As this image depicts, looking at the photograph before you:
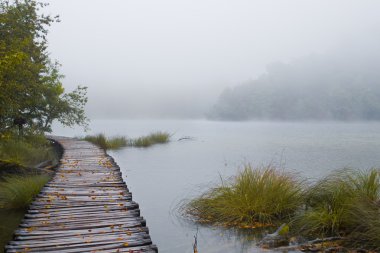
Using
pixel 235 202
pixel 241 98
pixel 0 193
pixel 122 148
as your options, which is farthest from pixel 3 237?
pixel 241 98

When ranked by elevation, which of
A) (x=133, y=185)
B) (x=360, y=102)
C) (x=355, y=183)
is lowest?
(x=133, y=185)

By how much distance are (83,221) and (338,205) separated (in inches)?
197

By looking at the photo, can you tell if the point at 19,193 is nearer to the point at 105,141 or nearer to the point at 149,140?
the point at 105,141

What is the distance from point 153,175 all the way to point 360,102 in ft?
483

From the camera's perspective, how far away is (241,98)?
177000 mm

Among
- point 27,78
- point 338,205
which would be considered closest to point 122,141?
point 27,78

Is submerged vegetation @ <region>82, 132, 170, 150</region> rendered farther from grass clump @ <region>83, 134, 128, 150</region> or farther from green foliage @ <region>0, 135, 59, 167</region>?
green foliage @ <region>0, 135, 59, 167</region>

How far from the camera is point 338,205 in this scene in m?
7.14

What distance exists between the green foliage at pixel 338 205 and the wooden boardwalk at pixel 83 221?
3503 millimetres

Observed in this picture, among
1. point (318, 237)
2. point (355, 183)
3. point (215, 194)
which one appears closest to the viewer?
point (318, 237)

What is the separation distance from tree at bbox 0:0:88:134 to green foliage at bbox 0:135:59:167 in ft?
2.17

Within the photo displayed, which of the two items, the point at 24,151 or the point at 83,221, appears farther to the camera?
the point at 24,151

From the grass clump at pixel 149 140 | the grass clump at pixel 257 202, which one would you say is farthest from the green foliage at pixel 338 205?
the grass clump at pixel 149 140

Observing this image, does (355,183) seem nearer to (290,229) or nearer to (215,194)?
(290,229)
